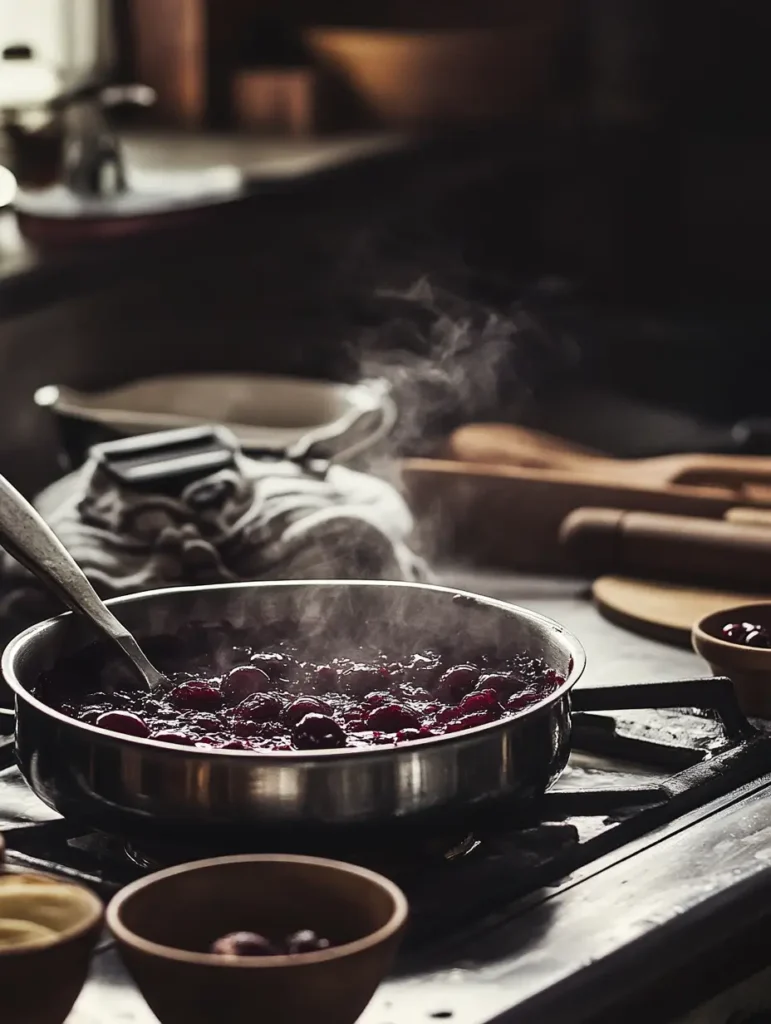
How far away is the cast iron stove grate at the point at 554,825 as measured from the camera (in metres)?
1.21

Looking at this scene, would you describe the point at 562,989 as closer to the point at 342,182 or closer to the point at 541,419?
the point at 541,419

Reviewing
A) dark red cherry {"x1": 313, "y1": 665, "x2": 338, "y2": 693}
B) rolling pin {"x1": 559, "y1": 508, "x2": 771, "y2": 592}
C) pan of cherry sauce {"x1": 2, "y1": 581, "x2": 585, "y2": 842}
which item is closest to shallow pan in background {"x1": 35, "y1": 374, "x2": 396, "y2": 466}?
rolling pin {"x1": 559, "y1": 508, "x2": 771, "y2": 592}

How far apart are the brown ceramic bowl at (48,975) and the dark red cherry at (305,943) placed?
0.36 feet

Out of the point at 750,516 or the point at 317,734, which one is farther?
the point at 750,516

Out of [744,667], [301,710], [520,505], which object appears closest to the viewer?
[301,710]

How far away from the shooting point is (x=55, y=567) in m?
1.37

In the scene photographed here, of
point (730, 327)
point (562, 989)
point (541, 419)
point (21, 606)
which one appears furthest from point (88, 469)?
point (730, 327)

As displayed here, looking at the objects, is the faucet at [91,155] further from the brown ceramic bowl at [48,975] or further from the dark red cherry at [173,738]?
→ the brown ceramic bowl at [48,975]

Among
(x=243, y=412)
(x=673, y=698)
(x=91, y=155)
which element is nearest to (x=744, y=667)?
(x=673, y=698)

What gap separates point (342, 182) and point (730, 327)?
3.17 ft

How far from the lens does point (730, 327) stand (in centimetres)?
391

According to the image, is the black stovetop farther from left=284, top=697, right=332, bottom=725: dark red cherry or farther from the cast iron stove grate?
left=284, top=697, right=332, bottom=725: dark red cherry

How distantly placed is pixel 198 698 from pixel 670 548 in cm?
91

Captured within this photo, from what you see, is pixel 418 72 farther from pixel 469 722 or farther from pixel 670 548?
pixel 469 722
